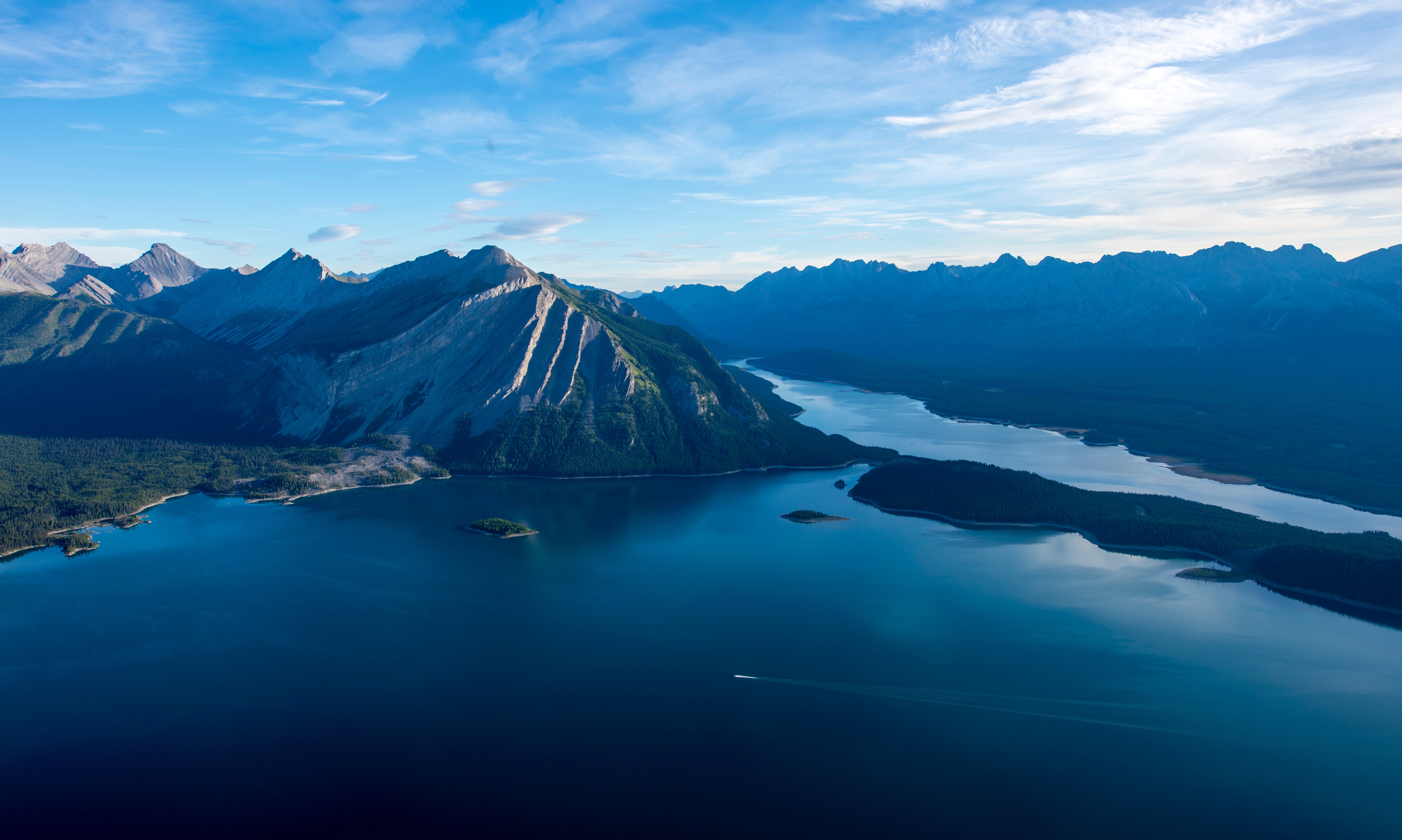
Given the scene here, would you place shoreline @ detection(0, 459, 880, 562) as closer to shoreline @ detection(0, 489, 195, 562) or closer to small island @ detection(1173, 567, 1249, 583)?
shoreline @ detection(0, 489, 195, 562)

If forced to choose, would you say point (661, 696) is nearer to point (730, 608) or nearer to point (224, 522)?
point (730, 608)

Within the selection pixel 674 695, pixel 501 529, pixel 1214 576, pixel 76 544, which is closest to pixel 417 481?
pixel 501 529

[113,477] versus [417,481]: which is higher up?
[417,481]

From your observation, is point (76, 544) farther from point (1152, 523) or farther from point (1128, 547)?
point (1152, 523)

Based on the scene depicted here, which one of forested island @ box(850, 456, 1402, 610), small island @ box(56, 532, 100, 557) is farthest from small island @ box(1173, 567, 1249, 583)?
small island @ box(56, 532, 100, 557)

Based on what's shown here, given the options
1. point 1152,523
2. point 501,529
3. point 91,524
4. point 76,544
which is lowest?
point 76,544

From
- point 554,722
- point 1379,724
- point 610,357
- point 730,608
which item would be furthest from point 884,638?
Answer: point 610,357
